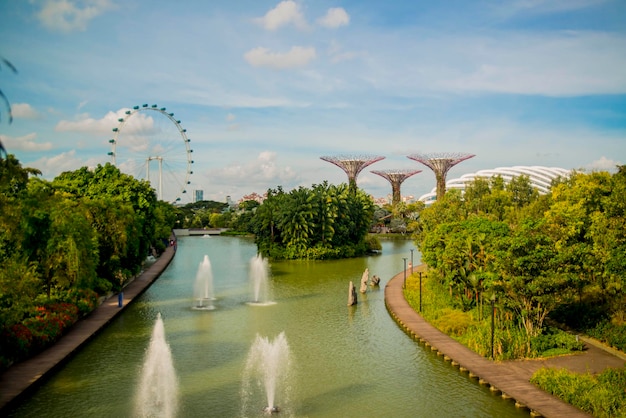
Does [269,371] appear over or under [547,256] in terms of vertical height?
under

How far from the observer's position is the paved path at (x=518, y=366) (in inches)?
621

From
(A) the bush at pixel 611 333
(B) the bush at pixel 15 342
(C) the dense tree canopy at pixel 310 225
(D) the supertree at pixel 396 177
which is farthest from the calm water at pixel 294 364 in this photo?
(D) the supertree at pixel 396 177

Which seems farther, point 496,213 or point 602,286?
point 496,213

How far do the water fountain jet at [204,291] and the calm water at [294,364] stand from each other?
1.93 feet

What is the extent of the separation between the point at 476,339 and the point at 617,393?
675cm

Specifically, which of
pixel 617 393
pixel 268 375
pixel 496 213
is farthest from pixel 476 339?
pixel 496 213

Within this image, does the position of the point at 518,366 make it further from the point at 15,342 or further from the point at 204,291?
the point at 204,291

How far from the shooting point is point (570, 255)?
70.0ft

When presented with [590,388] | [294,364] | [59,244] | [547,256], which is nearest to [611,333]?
[547,256]

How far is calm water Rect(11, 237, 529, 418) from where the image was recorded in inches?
650

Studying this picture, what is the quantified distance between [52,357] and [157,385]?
15.5 ft

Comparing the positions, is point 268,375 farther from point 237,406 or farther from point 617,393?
point 617,393

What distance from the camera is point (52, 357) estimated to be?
20219 millimetres

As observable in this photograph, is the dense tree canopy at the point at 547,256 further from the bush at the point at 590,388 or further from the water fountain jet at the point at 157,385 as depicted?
the water fountain jet at the point at 157,385
